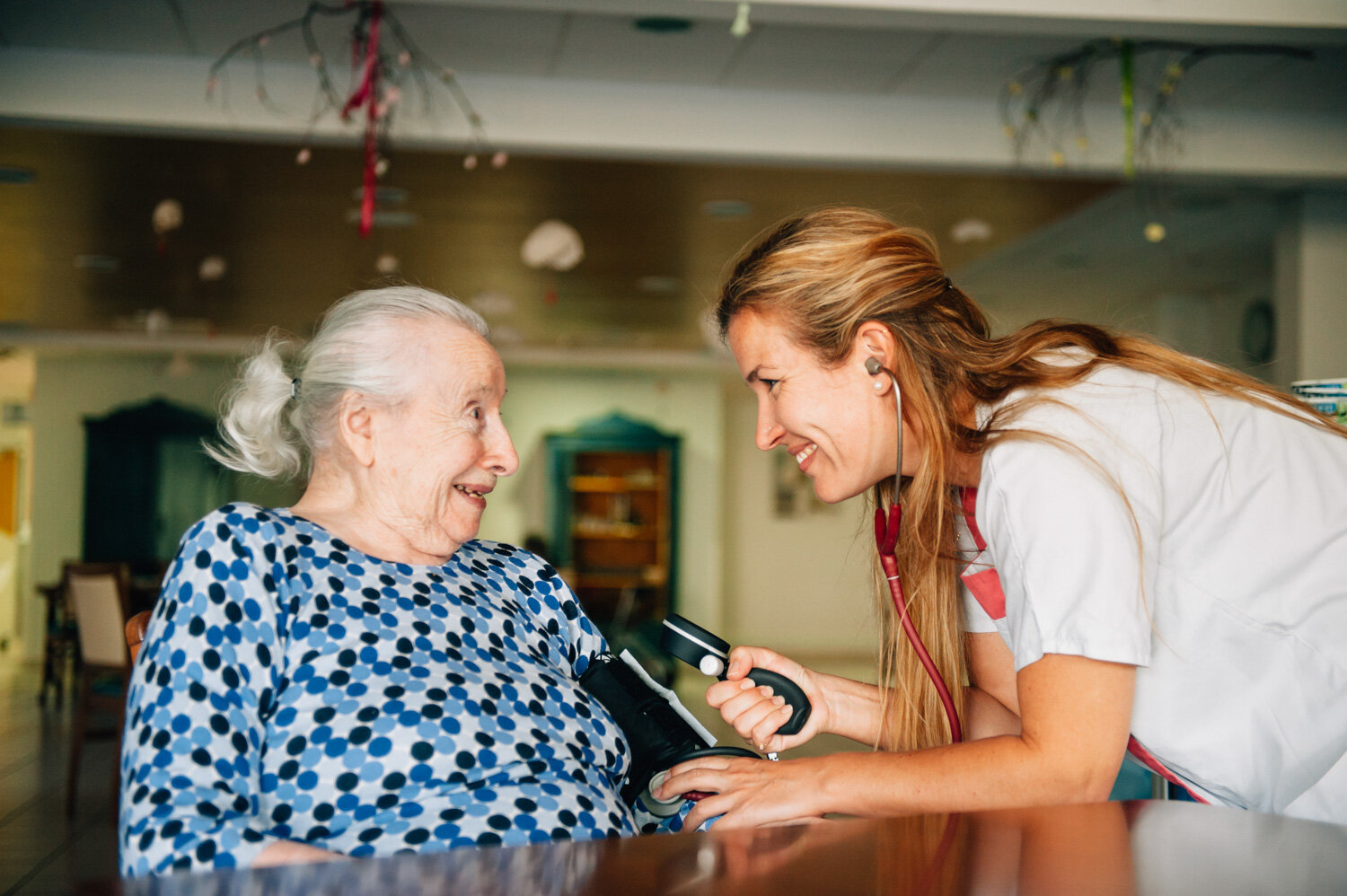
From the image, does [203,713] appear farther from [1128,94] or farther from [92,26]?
[1128,94]

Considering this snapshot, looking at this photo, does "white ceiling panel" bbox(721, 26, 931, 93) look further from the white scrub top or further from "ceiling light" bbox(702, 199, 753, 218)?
the white scrub top

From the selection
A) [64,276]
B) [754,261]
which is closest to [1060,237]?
[754,261]

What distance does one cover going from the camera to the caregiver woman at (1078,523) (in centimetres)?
110

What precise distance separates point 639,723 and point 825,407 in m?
0.50

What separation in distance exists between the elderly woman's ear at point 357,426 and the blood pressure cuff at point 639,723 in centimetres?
44

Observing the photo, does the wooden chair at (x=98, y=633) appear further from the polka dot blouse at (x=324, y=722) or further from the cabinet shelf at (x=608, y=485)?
the cabinet shelf at (x=608, y=485)

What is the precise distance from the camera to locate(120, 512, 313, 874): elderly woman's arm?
0.97m

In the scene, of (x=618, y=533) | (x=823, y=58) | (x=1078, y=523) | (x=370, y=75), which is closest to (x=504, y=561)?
(x=1078, y=523)

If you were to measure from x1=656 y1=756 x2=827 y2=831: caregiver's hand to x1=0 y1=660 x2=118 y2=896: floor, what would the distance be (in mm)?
1674

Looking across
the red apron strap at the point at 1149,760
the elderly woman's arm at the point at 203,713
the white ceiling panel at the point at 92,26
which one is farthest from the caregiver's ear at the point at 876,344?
the white ceiling panel at the point at 92,26

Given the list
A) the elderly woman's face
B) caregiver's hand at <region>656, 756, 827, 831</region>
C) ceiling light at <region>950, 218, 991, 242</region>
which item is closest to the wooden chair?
the elderly woman's face

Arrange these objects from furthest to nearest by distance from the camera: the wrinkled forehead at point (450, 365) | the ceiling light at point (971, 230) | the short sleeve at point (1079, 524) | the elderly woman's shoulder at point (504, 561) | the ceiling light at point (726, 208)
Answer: the ceiling light at point (971, 230) < the ceiling light at point (726, 208) < the elderly woman's shoulder at point (504, 561) < the wrinkled forehead at point (450, 365) < the short sleeve at point (1079, 524)

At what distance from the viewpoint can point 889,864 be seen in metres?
0.78

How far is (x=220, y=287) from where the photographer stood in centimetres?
761
